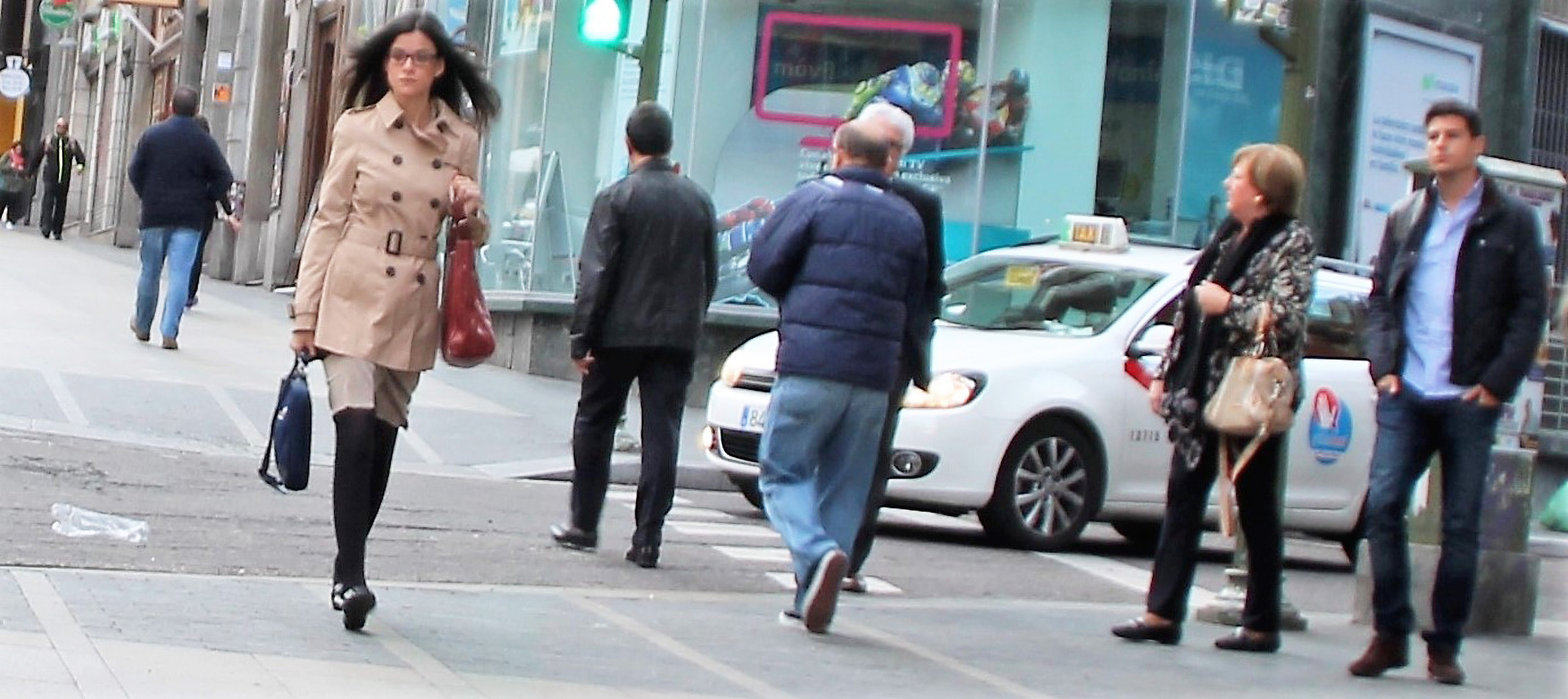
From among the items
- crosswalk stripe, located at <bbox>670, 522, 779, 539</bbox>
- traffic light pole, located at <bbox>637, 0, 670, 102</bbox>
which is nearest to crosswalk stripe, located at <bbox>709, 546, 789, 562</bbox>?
crosswalk stripe, located at <bbox>670, 522, 779, 539</bbox>

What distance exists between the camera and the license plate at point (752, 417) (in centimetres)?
1152

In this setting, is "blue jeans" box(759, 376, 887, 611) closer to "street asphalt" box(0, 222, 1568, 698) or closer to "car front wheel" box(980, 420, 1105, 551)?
"street asphalt" box(0, 222, 1568, 698)

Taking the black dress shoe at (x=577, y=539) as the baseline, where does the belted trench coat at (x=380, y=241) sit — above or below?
above

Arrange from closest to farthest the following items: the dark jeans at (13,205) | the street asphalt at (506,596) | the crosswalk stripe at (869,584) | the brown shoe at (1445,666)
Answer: the street asphalt at (506,596)
the brown shoe at (1445,666)
the crosswalk stripe at (869,584)
the dark jeans at (13,205)

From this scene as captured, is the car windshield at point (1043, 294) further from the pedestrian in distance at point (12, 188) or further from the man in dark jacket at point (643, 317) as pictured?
the pedestrian in distance at point (12, 188)

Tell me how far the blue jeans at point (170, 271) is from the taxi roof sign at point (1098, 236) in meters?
7.16

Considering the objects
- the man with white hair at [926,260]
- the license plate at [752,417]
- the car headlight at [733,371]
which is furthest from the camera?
the car headlight at [733,371]

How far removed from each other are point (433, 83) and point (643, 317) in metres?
2.31

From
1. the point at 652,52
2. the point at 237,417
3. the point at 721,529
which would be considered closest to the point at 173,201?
the point at 237,417

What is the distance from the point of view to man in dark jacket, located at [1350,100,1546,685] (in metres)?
7.73

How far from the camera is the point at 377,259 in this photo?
7164 millimetres

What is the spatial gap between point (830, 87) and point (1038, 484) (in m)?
7.96

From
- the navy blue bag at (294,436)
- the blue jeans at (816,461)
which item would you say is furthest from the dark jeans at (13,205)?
the navy blue bag at (294,436)

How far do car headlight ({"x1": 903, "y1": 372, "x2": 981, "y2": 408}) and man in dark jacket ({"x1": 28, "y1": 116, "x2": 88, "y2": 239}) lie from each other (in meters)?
28.6
